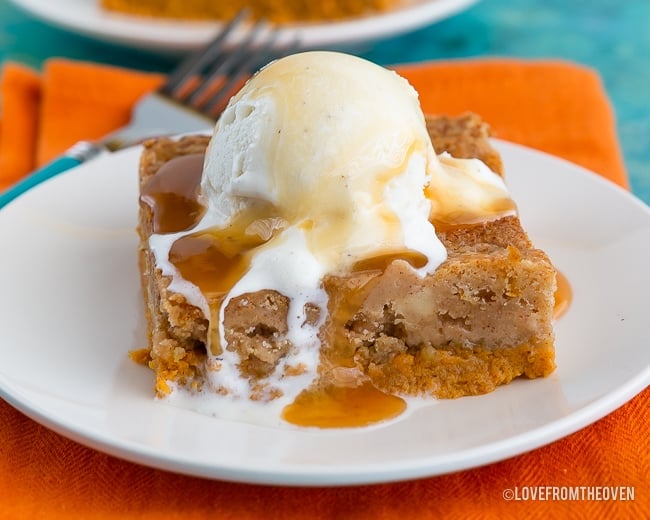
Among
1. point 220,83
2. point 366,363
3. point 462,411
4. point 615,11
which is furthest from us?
point 615,11

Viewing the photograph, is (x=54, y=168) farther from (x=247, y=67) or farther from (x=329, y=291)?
(x=329, y=291)

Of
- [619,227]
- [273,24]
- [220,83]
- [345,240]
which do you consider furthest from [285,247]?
[273,24]

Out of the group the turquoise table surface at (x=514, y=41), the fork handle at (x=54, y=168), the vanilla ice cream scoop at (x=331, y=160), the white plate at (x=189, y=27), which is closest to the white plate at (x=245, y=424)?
the fork handle at (x=54, y=168)

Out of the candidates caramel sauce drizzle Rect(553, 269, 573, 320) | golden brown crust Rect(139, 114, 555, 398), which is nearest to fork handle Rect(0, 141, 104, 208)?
golden brown crust Rect(139, 114, 555, 398)

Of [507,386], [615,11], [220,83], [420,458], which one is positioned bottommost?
[615,11]

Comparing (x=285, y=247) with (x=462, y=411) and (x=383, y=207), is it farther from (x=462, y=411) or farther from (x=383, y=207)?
(x=462, y=411)

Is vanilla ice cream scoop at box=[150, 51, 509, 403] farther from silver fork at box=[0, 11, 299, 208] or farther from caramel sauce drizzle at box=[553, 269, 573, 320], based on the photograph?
silver fork at box=[0, 11, 299, 208]

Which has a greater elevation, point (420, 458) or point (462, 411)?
point (420, 458)
